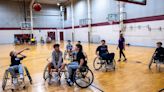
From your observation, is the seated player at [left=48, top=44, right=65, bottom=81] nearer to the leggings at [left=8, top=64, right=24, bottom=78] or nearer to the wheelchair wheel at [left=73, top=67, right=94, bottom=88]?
the wheelchair wheel at [left=73, top=67, right=94, bottom=88]

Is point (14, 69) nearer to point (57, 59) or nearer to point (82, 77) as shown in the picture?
point (57, 59)

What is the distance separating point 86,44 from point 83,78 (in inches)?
571

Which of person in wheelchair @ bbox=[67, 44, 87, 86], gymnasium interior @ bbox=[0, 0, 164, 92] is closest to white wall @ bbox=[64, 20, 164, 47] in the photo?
gymnasium interior @ bbox=[0, 0, 164, 92]

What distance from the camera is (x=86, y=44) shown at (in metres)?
19.7

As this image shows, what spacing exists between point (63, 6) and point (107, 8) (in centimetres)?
1252

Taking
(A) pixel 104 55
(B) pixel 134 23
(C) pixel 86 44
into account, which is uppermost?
(B) pixel 134 23

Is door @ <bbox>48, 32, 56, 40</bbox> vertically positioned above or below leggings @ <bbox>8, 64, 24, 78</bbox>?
above

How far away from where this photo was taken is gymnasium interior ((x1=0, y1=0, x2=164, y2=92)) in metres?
4.81

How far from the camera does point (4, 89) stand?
14.9ft

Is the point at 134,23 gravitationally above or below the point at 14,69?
above

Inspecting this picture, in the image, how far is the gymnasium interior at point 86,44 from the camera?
4.81 m

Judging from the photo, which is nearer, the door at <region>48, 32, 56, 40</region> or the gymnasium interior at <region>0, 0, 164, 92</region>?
the gymnasium interior at <region>0, 0, 164, 92</region>

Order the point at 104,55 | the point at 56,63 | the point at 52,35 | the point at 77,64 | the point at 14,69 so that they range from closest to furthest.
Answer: the point at 14,69, the point at 77,64, the point at 56,63, the point at 104,55, the point at 52,35

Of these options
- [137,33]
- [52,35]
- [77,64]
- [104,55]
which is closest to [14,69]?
[77,64]
